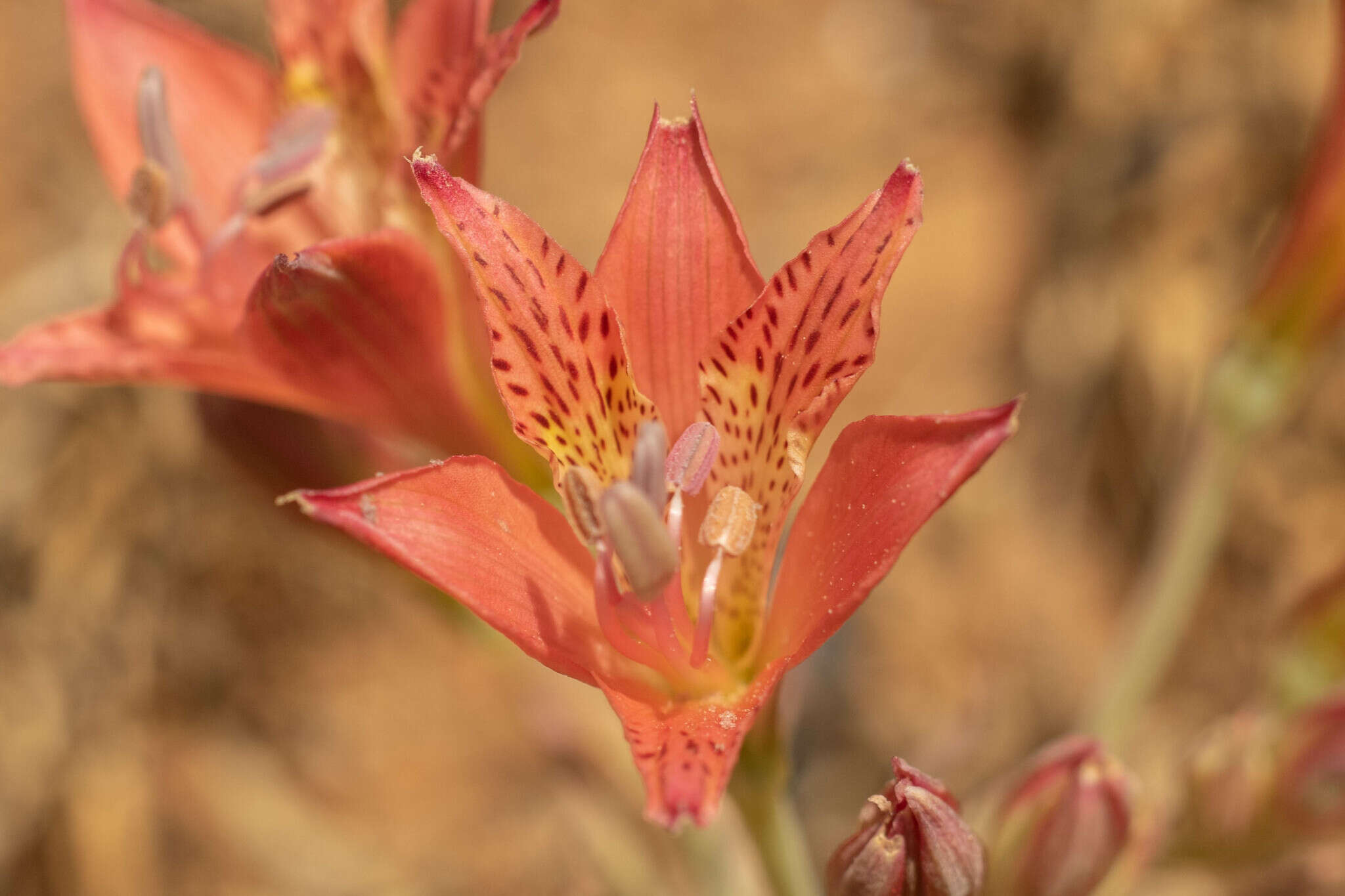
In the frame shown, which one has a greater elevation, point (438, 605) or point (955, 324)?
point (955, 324)

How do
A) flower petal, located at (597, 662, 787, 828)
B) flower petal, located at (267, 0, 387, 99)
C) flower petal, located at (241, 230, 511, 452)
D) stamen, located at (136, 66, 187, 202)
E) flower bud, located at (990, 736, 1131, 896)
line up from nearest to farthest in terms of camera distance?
flower petal, located at (597, 662, 787, 828)
flower petal, located at (241, 230, 511, 452)
flower bud, located at (990, 736, 1131, 896)
stamen, located at (136, 66, 187, 202)
flower petal, located at (267, 0, 387, 99)

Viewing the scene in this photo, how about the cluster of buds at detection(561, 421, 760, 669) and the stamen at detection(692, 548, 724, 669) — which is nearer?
the cluster of buds at detection(561, 421, 760, 669)

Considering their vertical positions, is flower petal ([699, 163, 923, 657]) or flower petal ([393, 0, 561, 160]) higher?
flower petal ([393, 0, 561, 160])

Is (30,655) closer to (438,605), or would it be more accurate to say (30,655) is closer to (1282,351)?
(438,605)

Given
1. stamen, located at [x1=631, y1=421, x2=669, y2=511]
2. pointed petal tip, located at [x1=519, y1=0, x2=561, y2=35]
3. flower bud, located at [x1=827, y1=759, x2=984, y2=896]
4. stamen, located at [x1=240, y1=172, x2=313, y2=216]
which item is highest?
stamen, located at [x1=240, y1=172, x2=313, y2=216]

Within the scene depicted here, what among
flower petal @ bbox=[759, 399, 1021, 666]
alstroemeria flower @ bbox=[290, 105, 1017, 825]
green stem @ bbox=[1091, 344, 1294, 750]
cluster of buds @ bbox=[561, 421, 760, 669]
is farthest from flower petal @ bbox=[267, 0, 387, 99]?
green stem @ bbox=[1091, 344, 1294, 750]

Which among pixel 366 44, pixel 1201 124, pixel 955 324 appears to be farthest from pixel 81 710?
pixel 1201 124

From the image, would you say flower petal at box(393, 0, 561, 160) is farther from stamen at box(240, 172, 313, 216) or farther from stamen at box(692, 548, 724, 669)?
stamen at box(692, 548, 724, 669)

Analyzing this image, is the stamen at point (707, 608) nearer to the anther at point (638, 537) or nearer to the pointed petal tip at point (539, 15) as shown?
the anther at point (638, 537)
